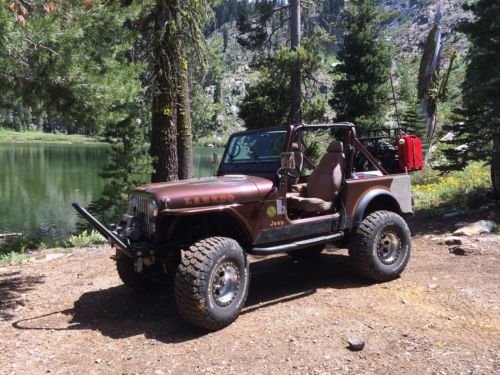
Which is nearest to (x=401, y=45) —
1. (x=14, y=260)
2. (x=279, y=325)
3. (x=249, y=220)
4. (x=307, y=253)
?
(x=307, y=253)

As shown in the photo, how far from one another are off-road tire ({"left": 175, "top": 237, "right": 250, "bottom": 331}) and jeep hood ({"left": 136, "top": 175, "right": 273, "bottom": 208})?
1.42 ft

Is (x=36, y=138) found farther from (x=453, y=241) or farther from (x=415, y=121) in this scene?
(x=453, y=241)

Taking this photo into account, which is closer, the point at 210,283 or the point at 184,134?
the point at 210,283

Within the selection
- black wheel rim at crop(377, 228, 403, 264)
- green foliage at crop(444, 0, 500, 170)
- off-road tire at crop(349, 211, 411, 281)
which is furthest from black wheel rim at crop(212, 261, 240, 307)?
green foliage at crop(444, 0, 500, 170)

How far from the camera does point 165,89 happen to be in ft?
39.8

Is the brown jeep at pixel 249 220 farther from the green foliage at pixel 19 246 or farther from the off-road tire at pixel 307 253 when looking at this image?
the green foliage at pixel 19 246

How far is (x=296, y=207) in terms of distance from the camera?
5926 millimetres

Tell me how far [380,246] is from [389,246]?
18cm

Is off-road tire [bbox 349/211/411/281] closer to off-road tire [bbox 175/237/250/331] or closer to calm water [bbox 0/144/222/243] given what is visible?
off-road tire [bbox 175/237/250/331]

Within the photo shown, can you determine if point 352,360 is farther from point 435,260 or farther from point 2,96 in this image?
point 2,96

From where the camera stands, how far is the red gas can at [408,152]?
6.82 metres

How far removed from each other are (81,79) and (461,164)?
9103 mm

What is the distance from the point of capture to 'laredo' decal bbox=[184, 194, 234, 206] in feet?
15.6

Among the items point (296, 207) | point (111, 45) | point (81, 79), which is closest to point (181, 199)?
point (296, 207)
